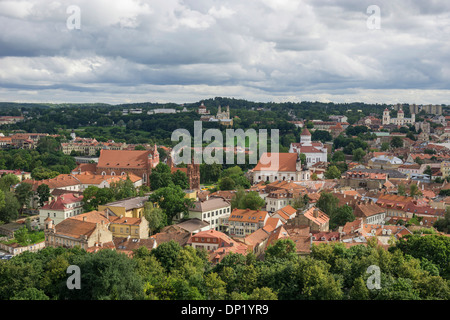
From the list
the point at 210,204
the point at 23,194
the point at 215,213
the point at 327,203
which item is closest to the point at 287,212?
the point at 327,203

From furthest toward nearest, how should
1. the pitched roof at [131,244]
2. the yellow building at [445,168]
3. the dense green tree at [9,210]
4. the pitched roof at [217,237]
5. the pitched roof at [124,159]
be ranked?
1. the yellow building at [445,168]
2. the pitched roof at [124,159]
3. the dense green tree at [9,210]
4. the pitched roof at [217,237]
5. the pitched roof at [131,244]

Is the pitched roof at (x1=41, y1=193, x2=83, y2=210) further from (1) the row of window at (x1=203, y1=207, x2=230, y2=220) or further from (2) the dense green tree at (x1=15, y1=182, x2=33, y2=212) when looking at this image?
(1) the row of window at (x1=203, y1=207, x2=230, y2=220)

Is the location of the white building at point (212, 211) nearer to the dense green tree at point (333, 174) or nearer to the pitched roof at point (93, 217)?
the pitched roof at point (93, 217)

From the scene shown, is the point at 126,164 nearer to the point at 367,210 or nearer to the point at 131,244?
Answer: the point at 131,244

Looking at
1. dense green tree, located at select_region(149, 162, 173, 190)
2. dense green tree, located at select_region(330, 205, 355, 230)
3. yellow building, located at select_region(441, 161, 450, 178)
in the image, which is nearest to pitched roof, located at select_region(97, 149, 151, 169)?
dense green tree, located at select_region(149, 162, 173, 190)

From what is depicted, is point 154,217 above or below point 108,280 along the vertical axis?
below

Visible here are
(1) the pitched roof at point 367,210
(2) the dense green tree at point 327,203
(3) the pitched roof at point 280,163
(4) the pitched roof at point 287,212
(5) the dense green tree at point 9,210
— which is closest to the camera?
(4) the pitched roof at point 287,212

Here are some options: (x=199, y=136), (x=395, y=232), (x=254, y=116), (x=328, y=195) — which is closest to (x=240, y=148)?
(x=199, y=136)

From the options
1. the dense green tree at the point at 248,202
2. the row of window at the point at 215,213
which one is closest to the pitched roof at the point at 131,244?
the row of window at the point at 215,213
